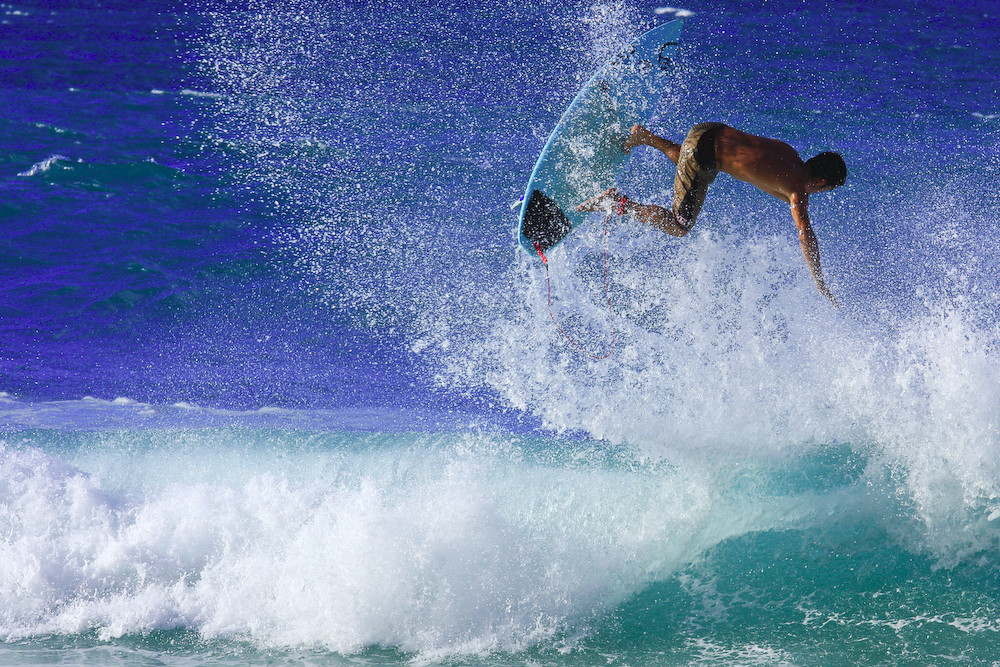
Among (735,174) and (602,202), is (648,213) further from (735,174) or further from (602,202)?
(735,174)

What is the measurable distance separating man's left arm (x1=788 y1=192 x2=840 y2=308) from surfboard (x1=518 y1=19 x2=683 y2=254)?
3.81ft

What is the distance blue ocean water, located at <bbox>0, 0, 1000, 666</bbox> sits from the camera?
12.2 feet

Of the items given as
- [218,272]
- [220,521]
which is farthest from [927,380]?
[218,272]

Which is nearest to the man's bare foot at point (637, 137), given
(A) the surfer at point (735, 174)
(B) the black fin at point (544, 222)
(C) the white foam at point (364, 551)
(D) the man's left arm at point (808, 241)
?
(A) the surfer at point (735, 174)

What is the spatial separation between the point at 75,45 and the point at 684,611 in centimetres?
1565

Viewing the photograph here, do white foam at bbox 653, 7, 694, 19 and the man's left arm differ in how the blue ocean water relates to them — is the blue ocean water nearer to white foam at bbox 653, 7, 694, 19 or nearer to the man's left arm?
white foam at bbox 653, 7, 694, 19

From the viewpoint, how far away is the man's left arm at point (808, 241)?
393 centimetres

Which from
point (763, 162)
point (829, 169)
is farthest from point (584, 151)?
point (829, 169)

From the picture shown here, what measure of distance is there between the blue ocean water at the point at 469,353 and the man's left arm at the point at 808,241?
2.81 feet

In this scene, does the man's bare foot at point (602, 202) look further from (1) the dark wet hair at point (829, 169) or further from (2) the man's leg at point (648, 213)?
(1) the dark wet hair at point (829, 169)

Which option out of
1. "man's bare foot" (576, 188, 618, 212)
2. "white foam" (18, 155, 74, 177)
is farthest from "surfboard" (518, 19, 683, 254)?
"white foam" (18, 155, 74, 177)

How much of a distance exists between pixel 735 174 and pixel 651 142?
22.8 inches

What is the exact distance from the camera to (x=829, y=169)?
13.4ft

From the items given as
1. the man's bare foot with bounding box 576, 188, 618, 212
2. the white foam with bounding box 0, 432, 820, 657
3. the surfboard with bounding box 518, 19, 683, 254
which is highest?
the surfboard with bounding box 518, 19, 683, 254
